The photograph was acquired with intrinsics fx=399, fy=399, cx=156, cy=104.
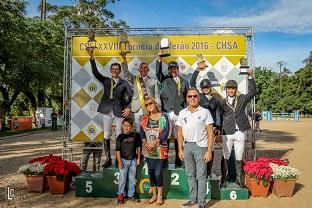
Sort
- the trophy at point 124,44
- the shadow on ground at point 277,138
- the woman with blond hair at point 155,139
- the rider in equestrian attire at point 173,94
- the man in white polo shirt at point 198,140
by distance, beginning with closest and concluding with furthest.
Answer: the man in white polo shirt at point 198,140 < the woman with blond hair at point 155,139 < the rider in equestrian attire at point 173,94 < the trophy at point 124,44 < the shadow on ground at point 277,138

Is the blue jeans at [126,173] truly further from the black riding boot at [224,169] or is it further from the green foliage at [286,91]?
the green foliage at [286,91]

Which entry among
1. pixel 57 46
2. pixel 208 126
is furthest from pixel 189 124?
pixel 57 46

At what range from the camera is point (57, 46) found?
38.5 metres

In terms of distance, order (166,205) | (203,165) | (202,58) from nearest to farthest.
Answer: (203,165)
(166,205)
(202,58)

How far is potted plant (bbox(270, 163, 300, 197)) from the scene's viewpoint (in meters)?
8.27

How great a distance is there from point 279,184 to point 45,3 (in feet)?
124

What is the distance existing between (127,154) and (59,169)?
5.95 feet

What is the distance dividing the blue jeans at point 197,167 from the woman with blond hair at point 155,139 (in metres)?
0.58

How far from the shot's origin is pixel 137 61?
10.3 m

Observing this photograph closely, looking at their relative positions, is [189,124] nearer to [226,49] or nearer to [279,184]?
[279,184]

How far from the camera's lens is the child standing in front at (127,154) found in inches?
304

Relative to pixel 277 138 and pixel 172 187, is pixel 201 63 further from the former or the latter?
pixel 277 138

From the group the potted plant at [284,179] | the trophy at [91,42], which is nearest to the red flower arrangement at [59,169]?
the trophy at [91,42]

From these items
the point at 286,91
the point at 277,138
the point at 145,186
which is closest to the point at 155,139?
the point at 145,186
